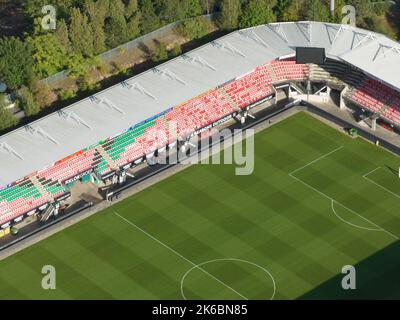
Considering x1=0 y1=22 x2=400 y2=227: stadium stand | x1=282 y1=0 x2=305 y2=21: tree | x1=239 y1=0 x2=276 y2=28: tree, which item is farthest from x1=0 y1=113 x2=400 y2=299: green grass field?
x1=282 y1=0 x2=305 y2=21: tree

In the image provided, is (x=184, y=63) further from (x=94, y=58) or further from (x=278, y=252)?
(x=278, y=252)

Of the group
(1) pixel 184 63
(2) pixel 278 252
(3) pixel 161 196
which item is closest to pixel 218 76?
(1) pixel 184 63

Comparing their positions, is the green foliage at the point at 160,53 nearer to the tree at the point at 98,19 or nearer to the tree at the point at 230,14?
the tree at the point at 98,19

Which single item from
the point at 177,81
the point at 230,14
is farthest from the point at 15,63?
the point at 230,14

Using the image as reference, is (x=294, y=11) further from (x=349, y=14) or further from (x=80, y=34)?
(x=80, y=34)

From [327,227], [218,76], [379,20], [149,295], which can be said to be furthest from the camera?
[379,20]

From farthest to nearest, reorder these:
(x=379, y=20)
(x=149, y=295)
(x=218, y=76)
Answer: (x=379, y=20), (x=218, y=76), (x=149, y=295)

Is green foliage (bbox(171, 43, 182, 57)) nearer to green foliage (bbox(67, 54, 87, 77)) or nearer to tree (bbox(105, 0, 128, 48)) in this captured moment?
tree (bbox(105, 0, 128, 48))
